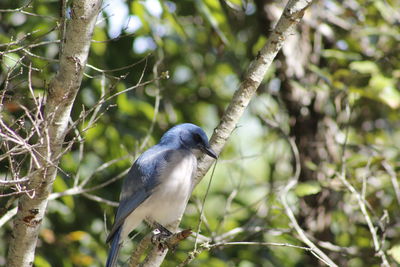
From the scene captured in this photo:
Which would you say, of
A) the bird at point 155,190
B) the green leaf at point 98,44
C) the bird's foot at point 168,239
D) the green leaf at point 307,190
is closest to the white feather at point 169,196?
the bird at point 155,190

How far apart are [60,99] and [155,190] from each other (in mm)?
1657

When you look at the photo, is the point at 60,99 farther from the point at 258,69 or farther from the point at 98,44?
the point at 98,44

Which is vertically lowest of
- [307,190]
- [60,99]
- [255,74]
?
[307,190]

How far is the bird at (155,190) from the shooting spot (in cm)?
445

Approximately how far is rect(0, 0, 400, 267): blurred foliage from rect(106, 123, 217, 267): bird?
0.38m

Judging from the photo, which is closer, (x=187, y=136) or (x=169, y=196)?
(x=169, y=196)

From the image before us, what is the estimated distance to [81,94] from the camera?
5.49 metres

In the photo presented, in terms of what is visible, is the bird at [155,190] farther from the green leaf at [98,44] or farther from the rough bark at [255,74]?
the green leaf at [98,44]

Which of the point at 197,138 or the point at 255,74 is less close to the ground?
the point at 255,74

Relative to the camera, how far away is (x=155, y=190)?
466cm

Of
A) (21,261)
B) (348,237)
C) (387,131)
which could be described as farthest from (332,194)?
(21,261)

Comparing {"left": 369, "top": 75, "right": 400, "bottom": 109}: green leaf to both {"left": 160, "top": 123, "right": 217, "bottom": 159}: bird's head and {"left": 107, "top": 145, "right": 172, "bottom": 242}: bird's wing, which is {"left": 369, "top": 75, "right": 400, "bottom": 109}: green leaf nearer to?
{"left": 160, "top": 123, "right": 217, "bottom": 159}: bird's head

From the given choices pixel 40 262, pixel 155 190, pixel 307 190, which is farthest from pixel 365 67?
pixel 40 262

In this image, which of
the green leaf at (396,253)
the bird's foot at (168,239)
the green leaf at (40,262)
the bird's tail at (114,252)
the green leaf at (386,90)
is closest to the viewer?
the bird's foot at (168,239)
